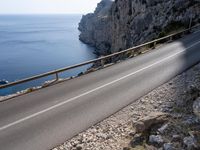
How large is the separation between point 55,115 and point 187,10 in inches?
1500

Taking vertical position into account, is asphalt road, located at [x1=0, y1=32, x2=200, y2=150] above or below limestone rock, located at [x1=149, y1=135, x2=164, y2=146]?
below

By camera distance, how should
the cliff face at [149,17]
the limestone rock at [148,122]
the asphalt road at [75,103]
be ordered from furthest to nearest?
1. the cliff face at [149,17]
2. the asphalt road at [75,103]
3. the limestone rock at [148,122]

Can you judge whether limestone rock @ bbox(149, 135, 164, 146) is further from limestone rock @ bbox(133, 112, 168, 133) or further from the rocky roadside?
limestone rock @ bbox(133, 112, 168, 133)

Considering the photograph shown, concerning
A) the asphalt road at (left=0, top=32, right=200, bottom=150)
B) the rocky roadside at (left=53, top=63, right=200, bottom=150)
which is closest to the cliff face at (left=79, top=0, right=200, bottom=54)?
the asphalt road at (left=0, top=32, right=200, bottom=150)

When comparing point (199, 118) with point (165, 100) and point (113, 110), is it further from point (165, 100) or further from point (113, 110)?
point (113, 110)

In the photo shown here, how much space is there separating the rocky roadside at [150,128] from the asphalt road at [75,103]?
0.62 meters

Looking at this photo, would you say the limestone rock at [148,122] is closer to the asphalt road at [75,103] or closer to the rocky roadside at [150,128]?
the rocky roadside at [150,128]

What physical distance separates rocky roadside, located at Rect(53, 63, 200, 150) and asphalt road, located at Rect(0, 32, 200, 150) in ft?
2.05

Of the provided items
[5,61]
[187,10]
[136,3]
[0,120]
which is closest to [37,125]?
[0,120]

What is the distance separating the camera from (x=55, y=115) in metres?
11.2

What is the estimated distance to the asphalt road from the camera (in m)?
9.66

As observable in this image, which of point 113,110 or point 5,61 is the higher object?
point 113,110

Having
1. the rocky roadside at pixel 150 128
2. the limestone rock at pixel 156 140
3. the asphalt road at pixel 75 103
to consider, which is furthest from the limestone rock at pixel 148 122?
the asphalt road at pixel 75 103

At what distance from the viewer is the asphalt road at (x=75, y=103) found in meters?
9.66
